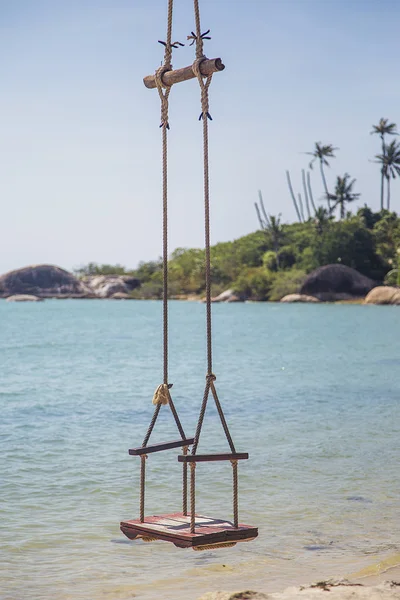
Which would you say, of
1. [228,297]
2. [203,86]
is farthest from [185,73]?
[228,297]

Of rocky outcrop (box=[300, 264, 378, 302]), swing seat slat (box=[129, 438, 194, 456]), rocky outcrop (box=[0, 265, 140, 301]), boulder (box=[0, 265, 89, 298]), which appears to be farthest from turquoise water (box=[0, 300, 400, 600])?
rocky outcrop (box=[0, 265, 140, 301])

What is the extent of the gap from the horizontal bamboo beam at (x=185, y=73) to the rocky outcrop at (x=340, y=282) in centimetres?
6507

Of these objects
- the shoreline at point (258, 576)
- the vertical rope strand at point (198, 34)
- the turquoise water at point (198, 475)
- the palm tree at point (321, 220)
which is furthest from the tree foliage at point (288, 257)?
the vertical rope strand at point (198, 34)

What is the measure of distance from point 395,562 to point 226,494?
9.78ft

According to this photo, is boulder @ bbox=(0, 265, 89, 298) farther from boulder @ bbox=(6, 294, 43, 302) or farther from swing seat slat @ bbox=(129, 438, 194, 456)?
swing seat slat @ bbox=(129, 438, 194, 456)

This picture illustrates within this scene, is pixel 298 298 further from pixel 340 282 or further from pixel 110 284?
pixel 110 284

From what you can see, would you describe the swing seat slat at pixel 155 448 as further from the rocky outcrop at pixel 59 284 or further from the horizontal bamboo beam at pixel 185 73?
the rocky outcrop at pixel 59 284

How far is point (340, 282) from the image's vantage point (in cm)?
7100

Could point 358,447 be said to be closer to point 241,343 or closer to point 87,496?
point 87,496

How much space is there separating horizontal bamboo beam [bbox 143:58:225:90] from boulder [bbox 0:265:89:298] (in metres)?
98.8

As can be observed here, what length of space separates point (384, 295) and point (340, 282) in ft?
14.8

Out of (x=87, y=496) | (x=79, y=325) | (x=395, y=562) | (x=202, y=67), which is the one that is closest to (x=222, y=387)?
(x=87, y=496)

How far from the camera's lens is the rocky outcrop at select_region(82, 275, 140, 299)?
10738 cm

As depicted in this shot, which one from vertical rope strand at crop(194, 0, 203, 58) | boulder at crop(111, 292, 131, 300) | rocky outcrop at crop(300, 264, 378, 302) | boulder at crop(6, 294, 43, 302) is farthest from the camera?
boulder at crop(111, 292, 131, 300)
